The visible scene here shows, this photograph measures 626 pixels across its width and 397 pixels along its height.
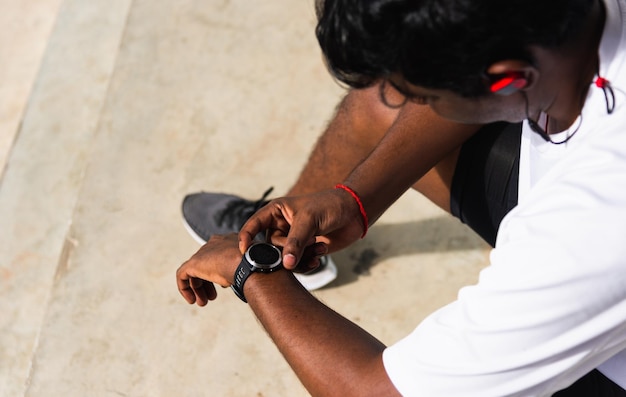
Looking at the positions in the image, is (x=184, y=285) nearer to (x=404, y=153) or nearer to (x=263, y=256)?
(x=263, y=256)

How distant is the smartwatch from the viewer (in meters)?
1.44

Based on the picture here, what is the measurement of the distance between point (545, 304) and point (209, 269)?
727 mm

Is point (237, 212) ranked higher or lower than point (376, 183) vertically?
lower

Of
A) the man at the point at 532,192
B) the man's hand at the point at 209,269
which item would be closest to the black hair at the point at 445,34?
the man at the point at 532,192

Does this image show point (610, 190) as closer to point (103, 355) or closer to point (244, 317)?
point (244, 317)

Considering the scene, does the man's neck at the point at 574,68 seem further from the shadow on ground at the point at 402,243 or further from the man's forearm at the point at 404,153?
the shadow on ground at the point at 402,243

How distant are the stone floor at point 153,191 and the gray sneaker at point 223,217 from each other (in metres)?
0.06

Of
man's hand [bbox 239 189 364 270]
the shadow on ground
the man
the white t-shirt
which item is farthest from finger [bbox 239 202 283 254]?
the shadow on ground

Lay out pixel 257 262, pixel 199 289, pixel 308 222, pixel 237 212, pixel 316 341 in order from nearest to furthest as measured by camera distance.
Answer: pixel 316 341 → pixel 257 262 → pixel 308 222 → pixel 199 289 → pixel 237 212

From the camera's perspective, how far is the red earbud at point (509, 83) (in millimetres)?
1081

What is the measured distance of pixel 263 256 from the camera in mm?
1459

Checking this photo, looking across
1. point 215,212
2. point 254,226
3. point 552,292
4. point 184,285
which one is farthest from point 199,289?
point 552,292

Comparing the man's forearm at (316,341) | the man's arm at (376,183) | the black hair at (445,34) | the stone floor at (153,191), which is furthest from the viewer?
the stone floor at (153,191)

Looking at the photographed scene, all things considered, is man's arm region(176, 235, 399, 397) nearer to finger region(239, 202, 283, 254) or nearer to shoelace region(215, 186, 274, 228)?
finger region(239, 202, 283, 254)
